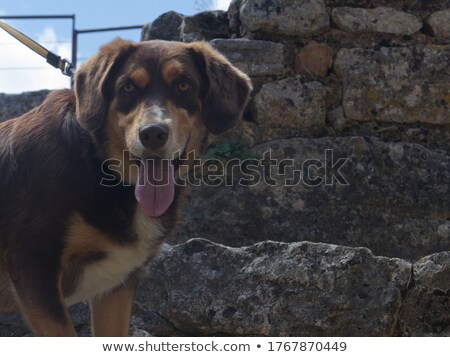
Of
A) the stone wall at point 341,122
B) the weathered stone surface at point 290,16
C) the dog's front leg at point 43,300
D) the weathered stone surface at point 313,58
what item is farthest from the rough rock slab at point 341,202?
the dog's front leg at point 43,300

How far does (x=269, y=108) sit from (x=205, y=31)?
77 centimetres

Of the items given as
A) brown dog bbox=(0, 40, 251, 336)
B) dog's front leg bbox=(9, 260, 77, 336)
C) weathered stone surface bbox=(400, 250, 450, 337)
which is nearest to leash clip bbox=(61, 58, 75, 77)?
brown dog bbox=(0, 40, 251, 336)

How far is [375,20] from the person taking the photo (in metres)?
5.54

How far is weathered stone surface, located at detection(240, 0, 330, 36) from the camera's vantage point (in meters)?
5.52

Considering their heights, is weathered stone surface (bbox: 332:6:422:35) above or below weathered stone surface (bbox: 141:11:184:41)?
above

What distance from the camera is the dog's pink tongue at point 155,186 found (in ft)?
11.8

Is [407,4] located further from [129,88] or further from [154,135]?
[154,135]

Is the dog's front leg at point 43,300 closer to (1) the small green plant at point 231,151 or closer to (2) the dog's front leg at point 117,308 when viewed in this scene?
(2) the dog's front leg at point 117,308

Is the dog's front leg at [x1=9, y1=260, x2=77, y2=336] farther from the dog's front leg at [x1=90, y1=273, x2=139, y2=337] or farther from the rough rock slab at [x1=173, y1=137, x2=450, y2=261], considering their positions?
the rough rock slab at [x1=173, y1=137, x2=450, y2=261]

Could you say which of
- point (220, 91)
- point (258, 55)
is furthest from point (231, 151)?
point (220, 91)

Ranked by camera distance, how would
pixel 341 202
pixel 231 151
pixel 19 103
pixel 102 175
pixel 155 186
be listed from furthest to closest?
pixel 19 103, pixel 231 151, pixel 341 202, pixel 155 186, pixel 102 175

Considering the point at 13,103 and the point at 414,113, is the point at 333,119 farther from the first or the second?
the point at 13,103

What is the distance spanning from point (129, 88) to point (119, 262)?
810 mm

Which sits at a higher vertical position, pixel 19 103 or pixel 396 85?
pixel 396 85
